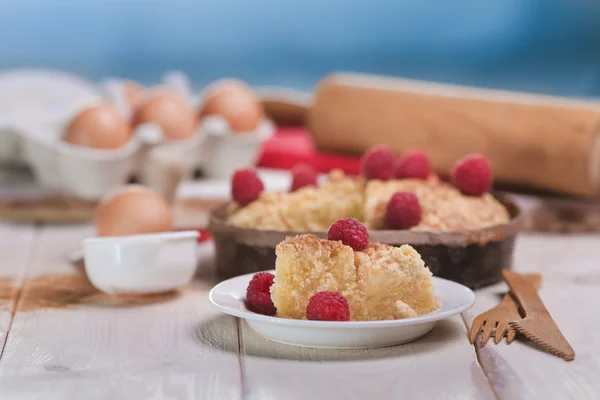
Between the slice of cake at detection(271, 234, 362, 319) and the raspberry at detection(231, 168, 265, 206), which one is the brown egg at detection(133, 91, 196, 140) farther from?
the slice of cake at detection(271, 234, 362, 319)

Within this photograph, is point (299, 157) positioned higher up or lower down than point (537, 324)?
lower down

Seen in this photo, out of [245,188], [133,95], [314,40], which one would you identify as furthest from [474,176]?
[314,40]

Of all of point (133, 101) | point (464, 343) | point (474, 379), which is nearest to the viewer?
point (474, 379)

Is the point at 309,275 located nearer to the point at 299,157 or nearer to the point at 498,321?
the point at 498,321

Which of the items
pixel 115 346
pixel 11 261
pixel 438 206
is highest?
pixel 438 206

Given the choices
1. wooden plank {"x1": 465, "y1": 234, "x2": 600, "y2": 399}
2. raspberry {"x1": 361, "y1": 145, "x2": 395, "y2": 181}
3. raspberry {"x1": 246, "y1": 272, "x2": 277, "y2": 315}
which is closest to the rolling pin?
wooden plank {"x1": 465, "y1": 234, "x2": 600, "y2": 399}

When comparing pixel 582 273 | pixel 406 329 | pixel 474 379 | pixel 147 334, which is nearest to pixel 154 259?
pixel 147 334

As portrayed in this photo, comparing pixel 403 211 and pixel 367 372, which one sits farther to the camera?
pixel 403 211

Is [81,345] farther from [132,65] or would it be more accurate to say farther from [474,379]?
[132,65]
